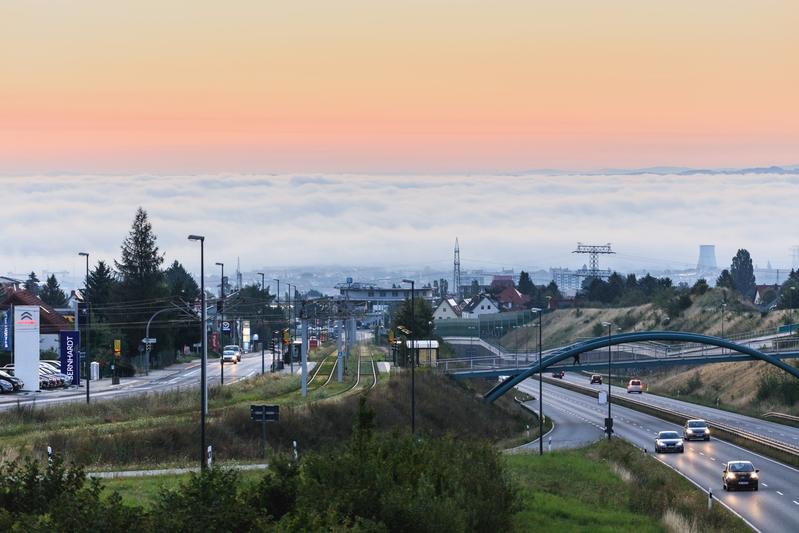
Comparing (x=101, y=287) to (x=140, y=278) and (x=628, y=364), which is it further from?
(x=628, y=364)

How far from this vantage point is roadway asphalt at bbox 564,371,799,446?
79.4 m

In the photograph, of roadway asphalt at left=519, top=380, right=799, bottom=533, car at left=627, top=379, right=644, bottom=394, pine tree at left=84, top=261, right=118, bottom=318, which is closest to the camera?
roadway asphalt at left=519, top=380, right=799, bottom=533

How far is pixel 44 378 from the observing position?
88562mm

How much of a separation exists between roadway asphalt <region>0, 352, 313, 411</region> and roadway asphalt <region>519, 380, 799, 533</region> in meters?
28.5

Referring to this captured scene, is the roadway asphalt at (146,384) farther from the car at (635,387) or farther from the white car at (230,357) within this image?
the car at (635,387)

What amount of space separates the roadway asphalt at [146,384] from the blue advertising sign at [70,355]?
1058 millimetres

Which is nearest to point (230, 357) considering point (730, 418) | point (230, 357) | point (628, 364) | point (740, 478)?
point (230, 357)

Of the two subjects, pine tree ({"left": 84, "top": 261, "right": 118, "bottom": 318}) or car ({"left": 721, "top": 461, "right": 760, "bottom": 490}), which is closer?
car ({"left": 721, "top": 461, "right": 760, "bottom": 490})

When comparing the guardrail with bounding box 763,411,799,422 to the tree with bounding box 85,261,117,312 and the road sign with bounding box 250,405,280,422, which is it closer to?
the road sign with bounding box 250,405,280,422

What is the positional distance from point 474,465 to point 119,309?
10176cm

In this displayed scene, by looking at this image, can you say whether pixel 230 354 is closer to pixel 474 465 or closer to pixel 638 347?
pixel 638 347

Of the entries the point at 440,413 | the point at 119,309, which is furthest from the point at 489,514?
the point at 119,309

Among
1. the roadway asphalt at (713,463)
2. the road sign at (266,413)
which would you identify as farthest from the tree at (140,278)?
the road sign at (266,413)

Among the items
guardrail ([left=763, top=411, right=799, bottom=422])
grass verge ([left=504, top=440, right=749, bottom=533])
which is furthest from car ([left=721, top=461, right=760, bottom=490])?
guardrail ([left=763, top=411, right=799, bottom=422])
